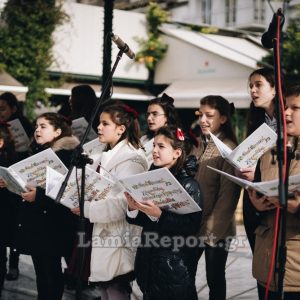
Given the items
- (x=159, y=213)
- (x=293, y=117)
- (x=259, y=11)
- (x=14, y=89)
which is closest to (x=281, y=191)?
(x=293, y=117)

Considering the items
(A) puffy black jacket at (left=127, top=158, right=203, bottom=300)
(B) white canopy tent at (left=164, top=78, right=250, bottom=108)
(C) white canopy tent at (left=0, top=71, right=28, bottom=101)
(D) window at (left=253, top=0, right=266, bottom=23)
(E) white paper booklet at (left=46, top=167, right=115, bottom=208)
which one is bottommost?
(A) puffy black jacket at (left=127, top=158, right=203, bottom=300)

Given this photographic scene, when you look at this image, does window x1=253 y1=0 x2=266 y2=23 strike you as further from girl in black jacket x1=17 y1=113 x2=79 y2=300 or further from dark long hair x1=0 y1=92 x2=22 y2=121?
girl in black jacket x1=17 y1=113 x2=79 y2=300

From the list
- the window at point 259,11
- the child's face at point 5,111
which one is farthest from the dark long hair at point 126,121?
the window at point 259,11

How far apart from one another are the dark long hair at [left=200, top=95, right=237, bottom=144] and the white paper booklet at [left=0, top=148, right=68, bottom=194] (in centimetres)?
102

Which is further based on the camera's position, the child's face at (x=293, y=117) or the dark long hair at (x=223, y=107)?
the dark long hair at (x=223, y=107)

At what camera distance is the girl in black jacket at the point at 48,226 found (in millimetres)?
4000

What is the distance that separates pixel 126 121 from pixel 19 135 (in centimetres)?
160

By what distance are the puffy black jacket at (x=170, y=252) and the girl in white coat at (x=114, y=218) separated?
0.22m

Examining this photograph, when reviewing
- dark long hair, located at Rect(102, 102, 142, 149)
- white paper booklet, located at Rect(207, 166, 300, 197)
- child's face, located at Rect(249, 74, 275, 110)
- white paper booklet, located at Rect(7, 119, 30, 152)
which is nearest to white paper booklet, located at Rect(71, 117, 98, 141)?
white paper booklet, located at Rect(7, 119, 30, 152)

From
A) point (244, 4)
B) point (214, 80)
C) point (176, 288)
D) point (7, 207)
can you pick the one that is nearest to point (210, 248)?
point (176, 288)

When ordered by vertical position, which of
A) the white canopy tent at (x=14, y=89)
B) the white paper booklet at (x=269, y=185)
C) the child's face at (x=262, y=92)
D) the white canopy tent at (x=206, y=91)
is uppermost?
the white canopy tent at (x=206, y=91)

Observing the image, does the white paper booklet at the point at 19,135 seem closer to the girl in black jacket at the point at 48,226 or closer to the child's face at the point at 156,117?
the girl in black jacket at the point at 48,226

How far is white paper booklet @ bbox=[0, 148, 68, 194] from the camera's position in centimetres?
371

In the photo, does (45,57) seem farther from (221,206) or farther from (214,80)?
(221,206)
